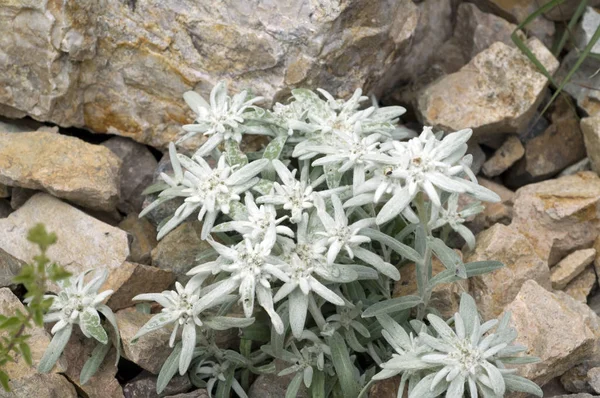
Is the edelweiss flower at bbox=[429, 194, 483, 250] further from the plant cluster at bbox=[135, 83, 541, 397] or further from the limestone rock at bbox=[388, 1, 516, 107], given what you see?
the limestone rock at bbox=[388, 1, 516, 107]

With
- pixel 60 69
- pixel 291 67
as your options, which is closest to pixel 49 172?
pixel 60 69

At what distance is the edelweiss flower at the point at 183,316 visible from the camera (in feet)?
11.6

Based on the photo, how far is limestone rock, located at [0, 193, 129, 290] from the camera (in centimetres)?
420

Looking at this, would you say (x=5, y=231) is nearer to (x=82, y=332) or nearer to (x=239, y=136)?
(x=82, y=332)

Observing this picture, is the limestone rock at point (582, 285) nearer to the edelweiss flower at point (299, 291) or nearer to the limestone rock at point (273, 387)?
the limestone rock at point (273, 387)

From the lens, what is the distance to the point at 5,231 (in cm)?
431

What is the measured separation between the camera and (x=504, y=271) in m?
4.18

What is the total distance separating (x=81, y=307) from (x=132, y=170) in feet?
4.49

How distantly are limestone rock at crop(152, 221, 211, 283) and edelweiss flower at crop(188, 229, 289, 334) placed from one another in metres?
0.84

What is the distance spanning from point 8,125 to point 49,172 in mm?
825

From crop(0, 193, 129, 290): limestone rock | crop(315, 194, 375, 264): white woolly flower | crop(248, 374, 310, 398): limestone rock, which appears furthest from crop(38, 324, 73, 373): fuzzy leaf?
crop(315, 194, 375, 264): white woolly flower

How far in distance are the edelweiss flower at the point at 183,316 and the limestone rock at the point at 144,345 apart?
0.57ft

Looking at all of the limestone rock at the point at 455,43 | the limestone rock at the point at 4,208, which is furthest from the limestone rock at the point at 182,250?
the limestone rock at the point at 455,43

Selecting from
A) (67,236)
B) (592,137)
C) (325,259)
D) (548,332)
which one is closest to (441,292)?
(548,332)
